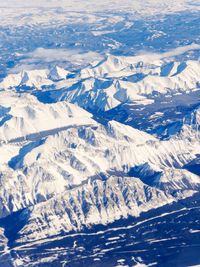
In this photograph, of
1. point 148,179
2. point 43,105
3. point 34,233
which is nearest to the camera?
point 34,233

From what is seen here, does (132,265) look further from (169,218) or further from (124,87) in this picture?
(124,87)

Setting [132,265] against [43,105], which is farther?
[43,105]

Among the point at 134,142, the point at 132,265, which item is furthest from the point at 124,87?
the point at 132,265

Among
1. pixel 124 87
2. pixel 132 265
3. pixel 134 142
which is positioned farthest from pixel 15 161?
pixel 124 87

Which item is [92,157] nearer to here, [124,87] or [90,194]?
[90,194]

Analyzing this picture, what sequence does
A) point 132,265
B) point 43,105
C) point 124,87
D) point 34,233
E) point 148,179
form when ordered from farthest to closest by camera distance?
point 124,87 < point 43,105 < point 148,179 < point 34,233 < point 132,265

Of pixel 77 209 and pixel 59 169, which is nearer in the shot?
pixel 77 209

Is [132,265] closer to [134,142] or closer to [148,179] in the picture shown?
[148,179]

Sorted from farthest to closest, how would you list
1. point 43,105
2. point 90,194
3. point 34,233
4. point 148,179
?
point 43,105
point 148,179
point 90,194
point 34,233

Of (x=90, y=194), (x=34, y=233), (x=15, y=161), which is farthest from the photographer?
(x=15, y=161)
